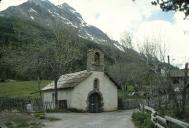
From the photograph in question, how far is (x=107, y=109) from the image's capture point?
52.7m

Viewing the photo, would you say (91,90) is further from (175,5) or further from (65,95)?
(175,5)

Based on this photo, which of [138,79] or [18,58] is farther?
[138,79]

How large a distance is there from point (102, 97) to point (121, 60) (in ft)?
137

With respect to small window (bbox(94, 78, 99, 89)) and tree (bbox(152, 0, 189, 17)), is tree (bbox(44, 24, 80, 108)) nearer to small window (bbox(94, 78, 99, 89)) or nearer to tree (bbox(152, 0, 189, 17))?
small window (bbox(94, 78, 99, 89))

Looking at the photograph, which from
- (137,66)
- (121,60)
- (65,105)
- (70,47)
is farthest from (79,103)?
(121,60)

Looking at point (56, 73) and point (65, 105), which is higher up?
point (56, 73)

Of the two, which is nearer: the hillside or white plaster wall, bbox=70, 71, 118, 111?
white plaster wall, bbox=70, 71, 118, 111

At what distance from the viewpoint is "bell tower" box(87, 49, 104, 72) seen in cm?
5169

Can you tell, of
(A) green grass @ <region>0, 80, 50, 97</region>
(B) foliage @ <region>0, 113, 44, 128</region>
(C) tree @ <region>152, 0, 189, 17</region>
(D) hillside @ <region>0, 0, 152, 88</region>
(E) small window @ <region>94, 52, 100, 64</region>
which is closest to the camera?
(C) tree @ <region>152, 0, 189, 17</region>

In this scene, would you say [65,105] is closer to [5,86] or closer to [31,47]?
[31,47]

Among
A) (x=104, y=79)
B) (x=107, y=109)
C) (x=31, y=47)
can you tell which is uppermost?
(x=31, y=47)

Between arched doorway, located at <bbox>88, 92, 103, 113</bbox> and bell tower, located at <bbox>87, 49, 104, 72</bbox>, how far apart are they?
322 cm

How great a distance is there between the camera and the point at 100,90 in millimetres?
52188

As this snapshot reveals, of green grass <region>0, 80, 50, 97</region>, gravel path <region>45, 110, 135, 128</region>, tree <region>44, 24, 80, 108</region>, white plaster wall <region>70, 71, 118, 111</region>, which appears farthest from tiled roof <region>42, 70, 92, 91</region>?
green grass <region>0, 80, 50, 97</region>
